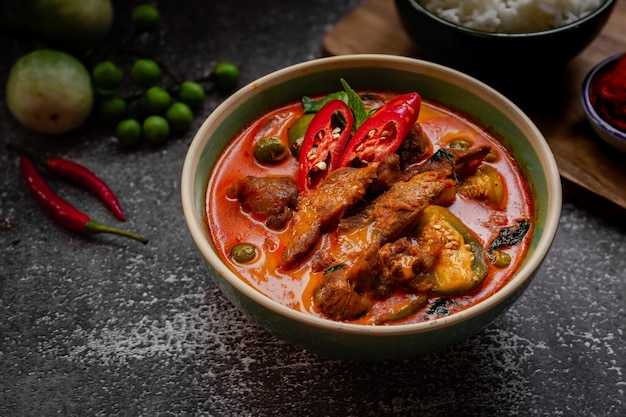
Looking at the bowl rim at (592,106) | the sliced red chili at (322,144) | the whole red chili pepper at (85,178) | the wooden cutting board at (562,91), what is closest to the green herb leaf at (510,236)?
the sliced red chili at (322,144)

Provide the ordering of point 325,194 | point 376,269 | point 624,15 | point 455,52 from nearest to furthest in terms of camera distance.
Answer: point 376,269 → point 325,194 → point 455,52 → point 624,15

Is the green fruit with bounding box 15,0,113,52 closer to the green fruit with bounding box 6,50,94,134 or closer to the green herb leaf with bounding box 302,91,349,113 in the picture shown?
the green fruit with bounding box 6,50,94,134

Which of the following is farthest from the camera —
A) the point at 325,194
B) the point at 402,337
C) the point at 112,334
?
the point at 112,334

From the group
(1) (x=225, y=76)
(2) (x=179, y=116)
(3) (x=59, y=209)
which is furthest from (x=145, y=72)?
(3) (x=59, y=209)

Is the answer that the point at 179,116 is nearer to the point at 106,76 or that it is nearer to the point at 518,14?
the point at 106,76

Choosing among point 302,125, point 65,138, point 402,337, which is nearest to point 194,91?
point 65,138

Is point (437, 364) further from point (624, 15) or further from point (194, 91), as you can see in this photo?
point (624, 15)

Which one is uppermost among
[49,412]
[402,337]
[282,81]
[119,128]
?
[282,81]

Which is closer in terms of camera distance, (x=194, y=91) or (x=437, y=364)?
(x=437, y=364)
